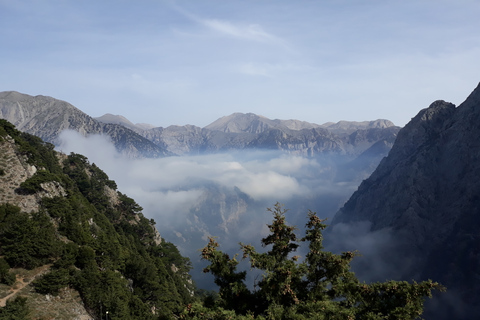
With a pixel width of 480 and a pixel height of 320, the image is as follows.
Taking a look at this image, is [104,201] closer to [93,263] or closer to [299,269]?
[93,263]

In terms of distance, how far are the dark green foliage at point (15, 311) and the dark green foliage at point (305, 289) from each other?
86.9ft

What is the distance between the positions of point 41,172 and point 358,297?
74245 mm

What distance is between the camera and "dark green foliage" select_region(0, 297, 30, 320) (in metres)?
36.7

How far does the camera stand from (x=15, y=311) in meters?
38.2

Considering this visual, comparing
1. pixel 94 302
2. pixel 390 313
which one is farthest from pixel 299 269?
pixel 94 302

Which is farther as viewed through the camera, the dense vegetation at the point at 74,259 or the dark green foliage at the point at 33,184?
the dark green foliage at the point at 33,184

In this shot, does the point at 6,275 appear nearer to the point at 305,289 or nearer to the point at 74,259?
the point at 74,259

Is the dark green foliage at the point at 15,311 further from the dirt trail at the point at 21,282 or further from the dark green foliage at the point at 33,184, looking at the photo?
the dark green foliage at the point at 33,184

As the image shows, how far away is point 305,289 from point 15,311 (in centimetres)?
3681

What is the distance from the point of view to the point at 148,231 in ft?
388

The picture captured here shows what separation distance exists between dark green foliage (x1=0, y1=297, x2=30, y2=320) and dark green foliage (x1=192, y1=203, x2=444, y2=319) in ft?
86.9

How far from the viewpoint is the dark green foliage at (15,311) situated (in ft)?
120

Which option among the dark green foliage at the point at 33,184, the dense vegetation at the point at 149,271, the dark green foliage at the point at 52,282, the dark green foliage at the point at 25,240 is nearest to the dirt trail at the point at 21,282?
the dense vegetation at the point at 149,271

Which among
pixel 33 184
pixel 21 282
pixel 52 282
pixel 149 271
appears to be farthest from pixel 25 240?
pixel 149 271
